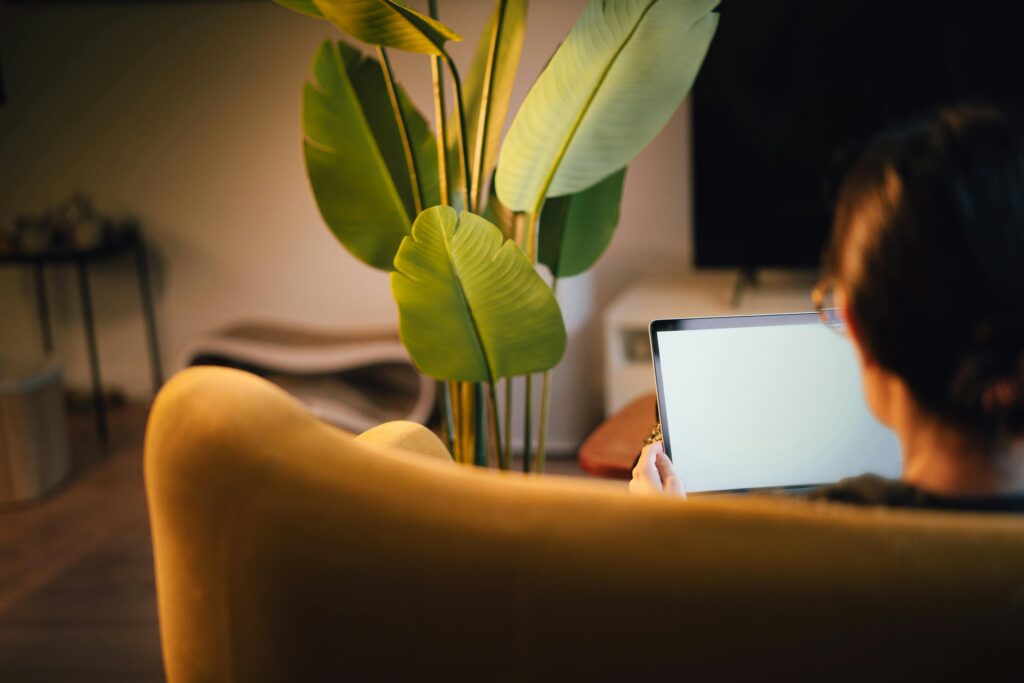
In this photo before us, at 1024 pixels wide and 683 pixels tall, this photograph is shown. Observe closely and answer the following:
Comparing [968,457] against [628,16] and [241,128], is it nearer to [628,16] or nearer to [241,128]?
[628,16]

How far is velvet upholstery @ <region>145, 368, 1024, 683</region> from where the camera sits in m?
0.47

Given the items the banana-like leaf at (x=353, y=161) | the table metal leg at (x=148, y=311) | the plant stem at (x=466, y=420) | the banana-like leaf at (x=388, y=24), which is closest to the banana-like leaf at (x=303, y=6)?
the banana-like leaf at (x=388, y=24)

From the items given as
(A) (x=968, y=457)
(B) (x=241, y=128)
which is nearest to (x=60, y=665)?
(A) (x=968, y=457)

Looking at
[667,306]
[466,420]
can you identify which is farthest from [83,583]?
[667,306]

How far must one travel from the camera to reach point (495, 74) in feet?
4.61

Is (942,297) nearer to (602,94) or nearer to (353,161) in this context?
(602,94)

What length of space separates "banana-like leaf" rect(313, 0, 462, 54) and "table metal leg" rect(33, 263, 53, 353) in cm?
288

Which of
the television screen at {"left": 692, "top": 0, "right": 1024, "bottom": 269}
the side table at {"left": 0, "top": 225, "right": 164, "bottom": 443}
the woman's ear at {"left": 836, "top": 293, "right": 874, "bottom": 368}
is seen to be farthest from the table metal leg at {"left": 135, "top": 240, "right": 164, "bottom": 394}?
the woman's ear at {"left": 836, "top": 293, "right": 874, "bottom": 368}

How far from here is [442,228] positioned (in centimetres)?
113

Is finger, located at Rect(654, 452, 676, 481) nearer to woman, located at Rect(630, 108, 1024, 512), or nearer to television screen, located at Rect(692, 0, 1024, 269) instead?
woman, located at Rect(630, 108, 1024, 512)

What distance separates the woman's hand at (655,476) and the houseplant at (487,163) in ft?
1.22

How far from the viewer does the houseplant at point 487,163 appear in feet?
3.86

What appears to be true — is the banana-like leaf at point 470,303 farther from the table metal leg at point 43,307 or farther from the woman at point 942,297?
the table metal leg at point 43,307

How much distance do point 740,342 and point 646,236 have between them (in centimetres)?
205
